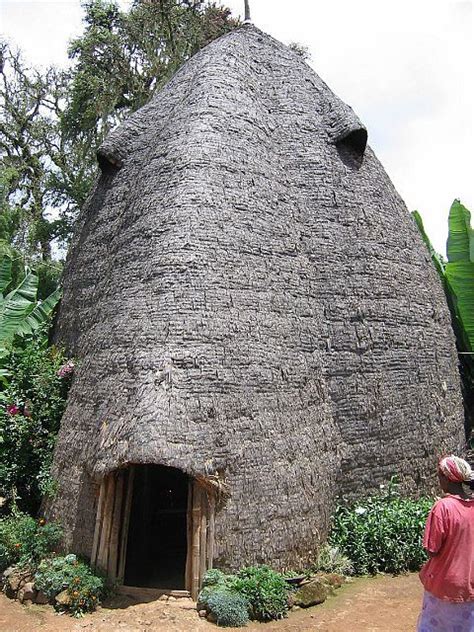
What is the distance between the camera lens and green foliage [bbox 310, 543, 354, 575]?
7.61 meters

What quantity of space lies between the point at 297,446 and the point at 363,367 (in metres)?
1.82

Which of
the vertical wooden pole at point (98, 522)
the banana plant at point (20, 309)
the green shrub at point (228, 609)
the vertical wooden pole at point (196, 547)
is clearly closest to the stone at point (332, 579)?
the green shrub at point (228, 609)

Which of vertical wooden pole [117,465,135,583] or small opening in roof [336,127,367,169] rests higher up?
A: small opening in roof [336,127,367,169]

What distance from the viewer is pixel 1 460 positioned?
8.86 metres

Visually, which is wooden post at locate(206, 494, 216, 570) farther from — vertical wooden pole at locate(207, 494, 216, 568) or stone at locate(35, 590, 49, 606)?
A: stone at locate(35, 590, 49, 606)

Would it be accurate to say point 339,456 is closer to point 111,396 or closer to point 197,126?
point 111,396

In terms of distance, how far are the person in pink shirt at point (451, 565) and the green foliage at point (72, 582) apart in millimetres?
3841

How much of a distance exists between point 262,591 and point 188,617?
0.82 m

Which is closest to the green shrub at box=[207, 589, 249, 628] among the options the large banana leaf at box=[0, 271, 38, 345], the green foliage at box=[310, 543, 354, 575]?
the green foliage at box=[310, 543, 354, 575]

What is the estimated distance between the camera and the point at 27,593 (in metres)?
6.95

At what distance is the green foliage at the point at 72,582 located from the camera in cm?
660

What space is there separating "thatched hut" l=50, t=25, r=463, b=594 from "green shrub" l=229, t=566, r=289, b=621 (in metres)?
0.24

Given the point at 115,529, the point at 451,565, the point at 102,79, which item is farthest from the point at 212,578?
the point at 102,79

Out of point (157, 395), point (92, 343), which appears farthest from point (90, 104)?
point (157, 395)
